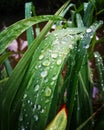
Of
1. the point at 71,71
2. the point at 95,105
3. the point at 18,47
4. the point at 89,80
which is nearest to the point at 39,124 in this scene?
the point at 71,71

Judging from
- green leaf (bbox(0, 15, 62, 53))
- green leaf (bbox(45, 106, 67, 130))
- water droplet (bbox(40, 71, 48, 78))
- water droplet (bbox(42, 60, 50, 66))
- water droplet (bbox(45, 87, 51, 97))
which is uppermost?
green leaf (bbox(0, 15, 62, 53))

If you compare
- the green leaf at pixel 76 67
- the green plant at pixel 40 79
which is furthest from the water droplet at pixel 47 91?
the green leaf at pixel 76 67

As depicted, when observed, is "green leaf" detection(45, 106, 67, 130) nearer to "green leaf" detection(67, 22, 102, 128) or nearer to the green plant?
the green plant

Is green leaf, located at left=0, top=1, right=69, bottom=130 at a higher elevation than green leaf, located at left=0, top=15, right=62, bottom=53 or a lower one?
lower

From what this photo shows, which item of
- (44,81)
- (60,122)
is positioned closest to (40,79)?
(44,81)

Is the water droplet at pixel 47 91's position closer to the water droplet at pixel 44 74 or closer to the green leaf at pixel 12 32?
the water droplet at pixel 44 74

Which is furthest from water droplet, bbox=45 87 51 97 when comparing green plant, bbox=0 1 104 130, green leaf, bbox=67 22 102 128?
green leaf, bbox=67 22 102 128

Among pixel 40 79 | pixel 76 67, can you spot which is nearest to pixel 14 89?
pixel 40 79

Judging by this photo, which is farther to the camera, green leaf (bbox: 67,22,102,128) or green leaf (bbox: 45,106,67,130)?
green leaf (bbox: 67,22,102,128)

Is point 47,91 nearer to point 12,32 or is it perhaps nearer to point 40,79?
point 40,79

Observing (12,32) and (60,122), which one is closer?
(60,122)

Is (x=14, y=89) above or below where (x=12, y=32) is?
below
